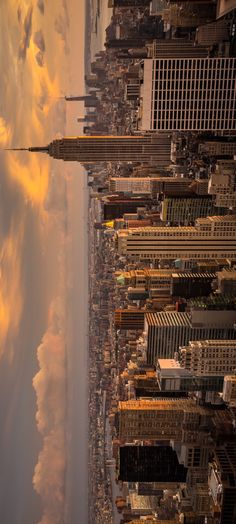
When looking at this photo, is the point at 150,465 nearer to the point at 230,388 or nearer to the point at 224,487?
the point at 224,487

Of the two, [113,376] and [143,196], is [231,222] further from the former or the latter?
[113,376]

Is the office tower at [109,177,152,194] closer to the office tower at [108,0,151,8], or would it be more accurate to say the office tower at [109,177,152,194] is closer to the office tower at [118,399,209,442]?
the office tower at [108,0,151,8]

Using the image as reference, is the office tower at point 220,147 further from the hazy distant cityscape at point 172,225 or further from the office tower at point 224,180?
the office tower at point 224,180

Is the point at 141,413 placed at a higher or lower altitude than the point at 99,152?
lower

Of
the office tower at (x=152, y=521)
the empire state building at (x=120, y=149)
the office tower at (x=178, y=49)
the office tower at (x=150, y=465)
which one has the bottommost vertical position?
the office tower at (x=152, y=521)

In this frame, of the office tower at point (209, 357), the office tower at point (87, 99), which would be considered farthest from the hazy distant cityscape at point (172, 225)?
the office tower at point (87, 99)

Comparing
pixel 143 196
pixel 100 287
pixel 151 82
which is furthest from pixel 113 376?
pixel 151 82
